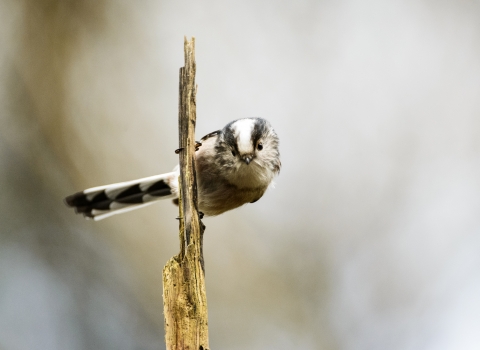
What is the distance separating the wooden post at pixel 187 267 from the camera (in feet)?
3.78

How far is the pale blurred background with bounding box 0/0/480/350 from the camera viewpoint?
95.9 inches

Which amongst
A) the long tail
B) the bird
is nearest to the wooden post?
the bird

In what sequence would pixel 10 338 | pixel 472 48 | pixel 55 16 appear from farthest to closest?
1. pixel 472 48
2. pixel 55 16
3. pixel 10 338

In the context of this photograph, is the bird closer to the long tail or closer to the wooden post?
the long tail

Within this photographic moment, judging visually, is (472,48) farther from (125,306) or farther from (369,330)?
(125,306)

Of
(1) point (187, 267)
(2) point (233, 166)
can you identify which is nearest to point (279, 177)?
(2) point (233, 166)

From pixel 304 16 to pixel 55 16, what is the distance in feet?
4.70

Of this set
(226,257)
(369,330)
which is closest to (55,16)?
(226,257)

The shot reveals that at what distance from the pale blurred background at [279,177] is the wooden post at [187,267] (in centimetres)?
118

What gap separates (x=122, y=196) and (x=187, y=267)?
121 cm

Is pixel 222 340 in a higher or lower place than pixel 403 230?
lower

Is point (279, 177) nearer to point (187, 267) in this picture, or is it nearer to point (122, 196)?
point (122, 196)

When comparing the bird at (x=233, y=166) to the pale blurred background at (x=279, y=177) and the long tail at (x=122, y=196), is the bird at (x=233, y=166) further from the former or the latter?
the pale blurred background at (x=279, y=177)

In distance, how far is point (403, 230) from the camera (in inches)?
106
